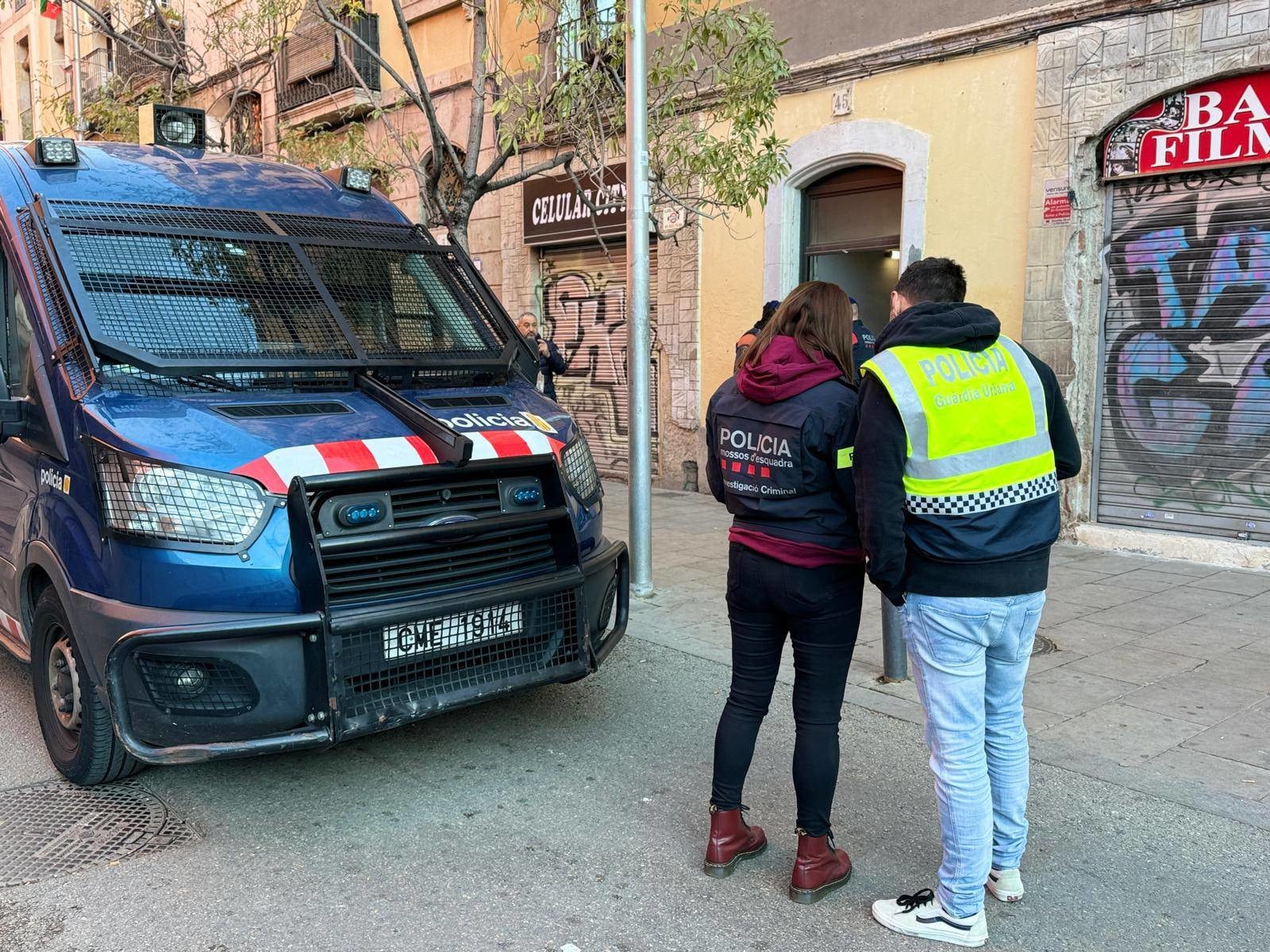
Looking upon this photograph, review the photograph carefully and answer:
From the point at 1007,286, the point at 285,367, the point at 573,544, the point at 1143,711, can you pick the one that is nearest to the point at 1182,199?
the point at 1007,286

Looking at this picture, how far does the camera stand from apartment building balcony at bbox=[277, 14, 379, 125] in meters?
15.3

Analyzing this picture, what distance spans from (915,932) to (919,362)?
161 cm

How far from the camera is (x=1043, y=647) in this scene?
5973mm

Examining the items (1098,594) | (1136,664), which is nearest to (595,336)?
(1098,594)

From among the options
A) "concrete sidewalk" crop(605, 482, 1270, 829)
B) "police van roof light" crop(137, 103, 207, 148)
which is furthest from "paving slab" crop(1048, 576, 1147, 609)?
"police van roof light" crop(137, 103, 207, 148)

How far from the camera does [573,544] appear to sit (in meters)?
4.18

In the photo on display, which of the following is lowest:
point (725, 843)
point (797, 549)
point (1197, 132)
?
point (725, 843)

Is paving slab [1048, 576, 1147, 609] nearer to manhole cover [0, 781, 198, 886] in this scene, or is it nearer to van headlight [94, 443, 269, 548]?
van headlight [94, 443, 269, 548]

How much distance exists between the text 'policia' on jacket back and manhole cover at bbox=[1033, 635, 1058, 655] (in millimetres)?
2575

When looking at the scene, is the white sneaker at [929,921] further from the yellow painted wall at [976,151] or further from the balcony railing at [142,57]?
the balcony railing at [142,57]

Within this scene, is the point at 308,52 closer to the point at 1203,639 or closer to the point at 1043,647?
the point at 1043,647

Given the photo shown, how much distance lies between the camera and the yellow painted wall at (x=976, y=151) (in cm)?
893

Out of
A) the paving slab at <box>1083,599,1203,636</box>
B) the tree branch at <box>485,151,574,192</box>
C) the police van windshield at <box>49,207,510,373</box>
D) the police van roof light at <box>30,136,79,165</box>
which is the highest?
the tree branch at <box>485,151,574,192</box>

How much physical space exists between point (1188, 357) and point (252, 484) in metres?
7.03
